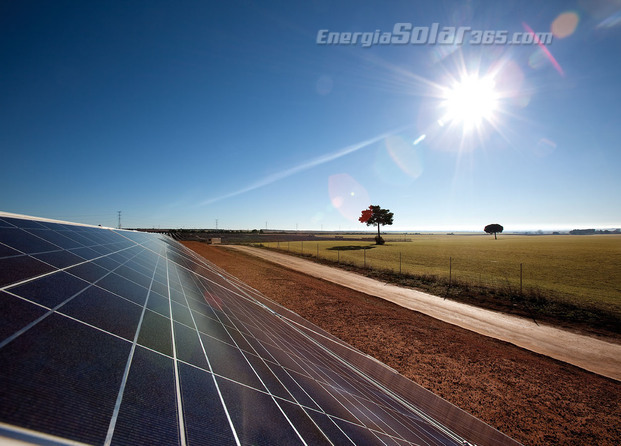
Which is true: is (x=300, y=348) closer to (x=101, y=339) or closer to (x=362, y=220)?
(x=101, y=339)

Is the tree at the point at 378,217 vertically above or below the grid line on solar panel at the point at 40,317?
above

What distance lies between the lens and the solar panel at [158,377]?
162 cm

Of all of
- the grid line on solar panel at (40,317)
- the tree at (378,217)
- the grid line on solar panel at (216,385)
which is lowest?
the grid line on solar panel at (216,385)

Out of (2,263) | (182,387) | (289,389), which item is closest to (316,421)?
(289,389)

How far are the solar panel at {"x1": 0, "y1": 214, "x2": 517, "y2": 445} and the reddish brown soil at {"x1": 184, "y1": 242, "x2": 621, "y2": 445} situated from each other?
108 cm

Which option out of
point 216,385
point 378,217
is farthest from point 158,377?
point 378,217

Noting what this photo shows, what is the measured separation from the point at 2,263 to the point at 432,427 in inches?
318

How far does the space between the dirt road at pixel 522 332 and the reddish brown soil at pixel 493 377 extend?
799 mm

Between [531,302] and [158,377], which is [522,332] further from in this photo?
[158,377]

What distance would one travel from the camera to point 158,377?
2.40 meters

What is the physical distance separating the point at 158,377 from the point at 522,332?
15.2 meters

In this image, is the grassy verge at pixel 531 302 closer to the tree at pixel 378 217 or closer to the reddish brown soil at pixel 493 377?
the reddish brown soil at pixel 493 377

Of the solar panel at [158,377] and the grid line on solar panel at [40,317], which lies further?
the grid line on solar panel at [40,317]

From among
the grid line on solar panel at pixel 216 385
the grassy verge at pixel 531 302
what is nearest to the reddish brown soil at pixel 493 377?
the grassy verge at pixel 531 302
